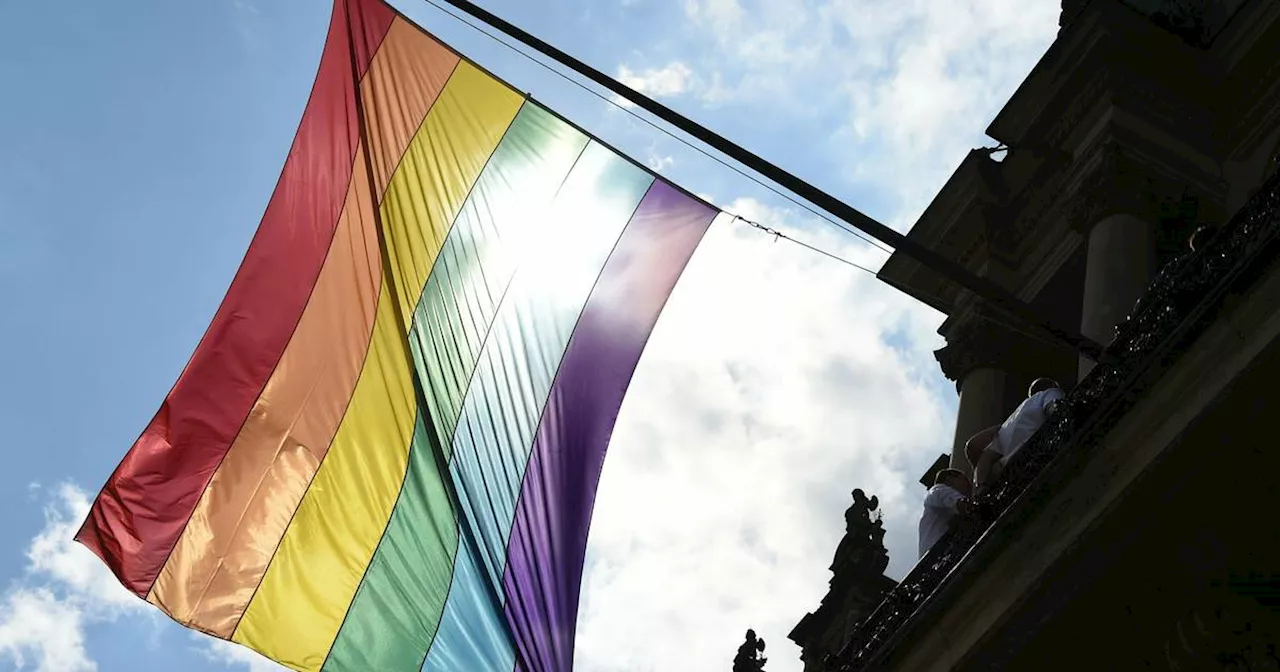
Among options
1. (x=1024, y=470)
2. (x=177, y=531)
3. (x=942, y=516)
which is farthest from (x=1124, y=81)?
(x=177, y=531)

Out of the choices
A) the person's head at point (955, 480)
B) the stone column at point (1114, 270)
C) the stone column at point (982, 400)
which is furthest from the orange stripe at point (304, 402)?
the stone column at point (982, 400)

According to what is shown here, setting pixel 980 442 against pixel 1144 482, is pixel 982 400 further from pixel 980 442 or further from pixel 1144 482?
pixel 1144 482

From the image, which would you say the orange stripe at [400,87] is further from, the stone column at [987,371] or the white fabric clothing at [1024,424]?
the stone column at [987,371]

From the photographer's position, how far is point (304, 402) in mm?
14562

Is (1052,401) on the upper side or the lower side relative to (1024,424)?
upper

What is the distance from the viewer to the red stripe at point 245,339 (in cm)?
1397

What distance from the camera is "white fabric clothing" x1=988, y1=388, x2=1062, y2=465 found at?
12484 millimetres

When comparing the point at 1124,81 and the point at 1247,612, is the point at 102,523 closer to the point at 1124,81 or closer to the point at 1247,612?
the point at 1247,612

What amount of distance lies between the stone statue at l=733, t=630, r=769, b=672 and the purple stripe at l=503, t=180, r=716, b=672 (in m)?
4.99

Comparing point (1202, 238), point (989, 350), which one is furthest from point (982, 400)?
point (1202, 238)

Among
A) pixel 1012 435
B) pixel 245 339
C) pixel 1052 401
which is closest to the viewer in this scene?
pixel 1052 401

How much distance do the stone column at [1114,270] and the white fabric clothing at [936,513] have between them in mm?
2692

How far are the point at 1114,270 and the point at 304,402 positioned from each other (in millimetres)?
7919

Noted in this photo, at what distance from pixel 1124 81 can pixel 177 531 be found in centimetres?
1101
